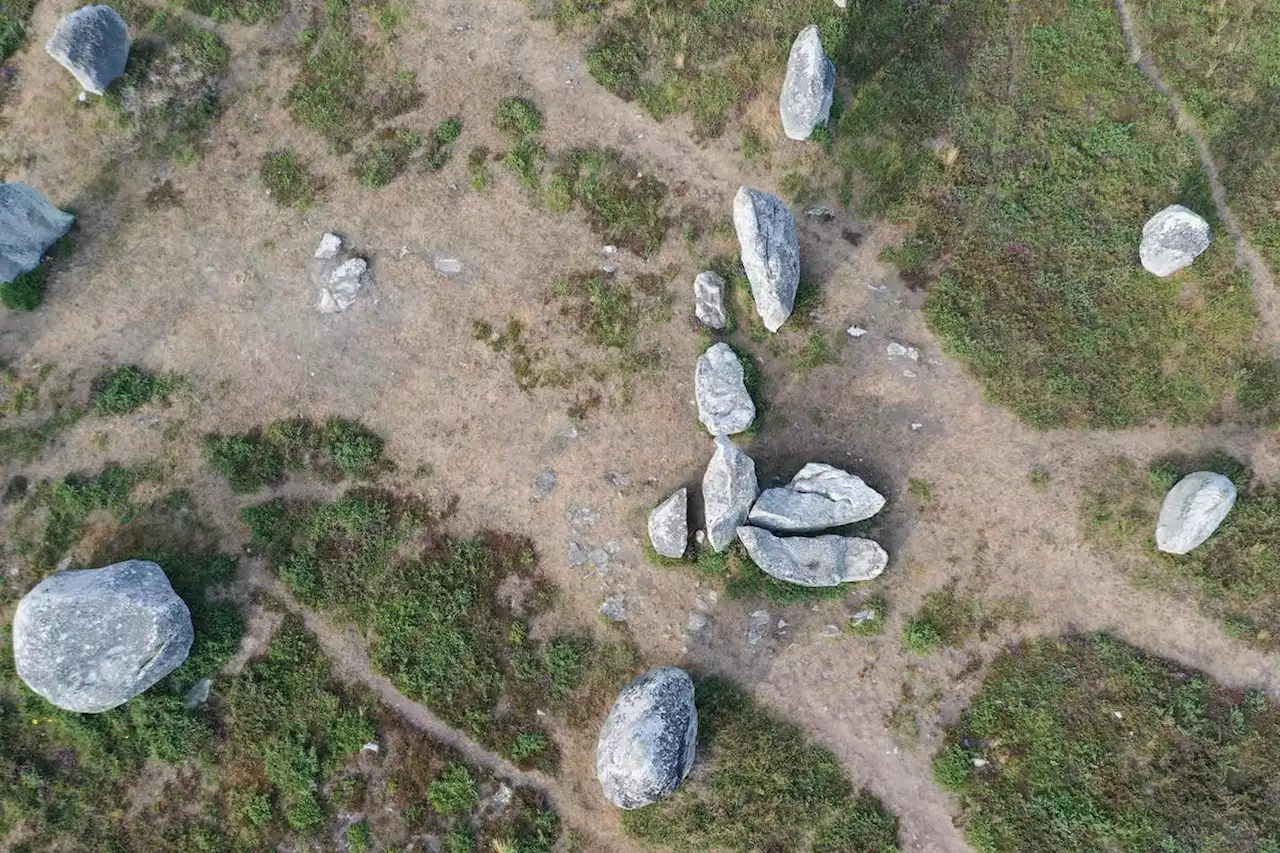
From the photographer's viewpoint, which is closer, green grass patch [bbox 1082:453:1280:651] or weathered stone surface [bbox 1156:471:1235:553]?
weathered stone surface [bbox 1156:471:1235:553]

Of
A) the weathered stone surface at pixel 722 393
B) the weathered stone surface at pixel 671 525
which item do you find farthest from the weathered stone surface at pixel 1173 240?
the weathered stone surface at pixel 671 525

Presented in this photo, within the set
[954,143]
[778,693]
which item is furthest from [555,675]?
[954,143]

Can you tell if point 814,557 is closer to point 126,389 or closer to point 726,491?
point 726,491

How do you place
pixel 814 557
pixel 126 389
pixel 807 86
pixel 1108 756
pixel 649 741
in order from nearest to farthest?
pixel 649 741, pixel 1108 756, pixel 814 557, pixel 807 86, pixel 126 389

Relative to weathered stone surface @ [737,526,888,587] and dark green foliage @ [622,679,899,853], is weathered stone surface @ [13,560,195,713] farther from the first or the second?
weathered stone surface @ [737,526,888,587]

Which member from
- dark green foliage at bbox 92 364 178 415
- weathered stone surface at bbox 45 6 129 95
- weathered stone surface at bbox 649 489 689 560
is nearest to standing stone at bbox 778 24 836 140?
weathered stone surface at bbox 649 489 689 560

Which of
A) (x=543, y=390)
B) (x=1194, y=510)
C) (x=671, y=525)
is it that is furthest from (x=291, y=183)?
(x=1194, y=510)

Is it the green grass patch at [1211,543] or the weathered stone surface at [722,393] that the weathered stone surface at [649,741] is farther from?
the green grass patch at [1211,543]
